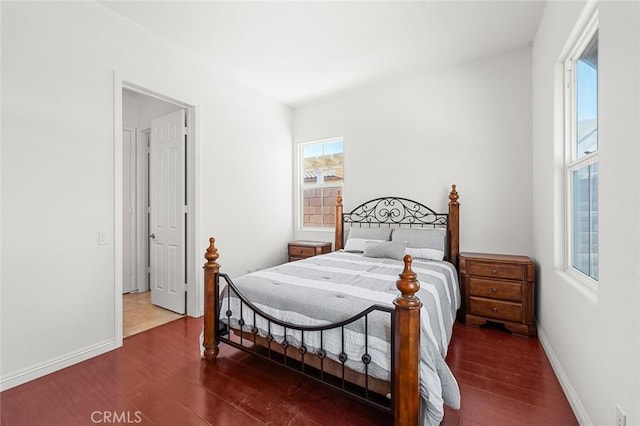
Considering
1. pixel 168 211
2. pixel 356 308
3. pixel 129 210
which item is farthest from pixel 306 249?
pixel 129 210

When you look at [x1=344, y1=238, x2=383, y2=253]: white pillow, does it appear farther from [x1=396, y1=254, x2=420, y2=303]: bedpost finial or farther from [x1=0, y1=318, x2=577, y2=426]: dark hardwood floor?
[x1=396, y1=254, x2=420, y2=303]: bedpost finial

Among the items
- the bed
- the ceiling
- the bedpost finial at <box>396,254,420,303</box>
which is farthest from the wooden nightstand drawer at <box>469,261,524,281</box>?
the ceiling

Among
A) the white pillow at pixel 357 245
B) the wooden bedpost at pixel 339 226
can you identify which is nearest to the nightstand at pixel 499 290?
the white pillow at pixel 357 245

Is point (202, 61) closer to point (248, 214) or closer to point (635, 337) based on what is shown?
point (248, 214)

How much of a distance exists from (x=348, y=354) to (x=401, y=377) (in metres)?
0.35

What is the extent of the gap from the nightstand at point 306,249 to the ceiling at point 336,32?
2301mm

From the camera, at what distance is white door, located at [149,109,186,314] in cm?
328

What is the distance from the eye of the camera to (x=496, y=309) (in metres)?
2.83

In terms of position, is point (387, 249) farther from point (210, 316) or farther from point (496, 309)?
point (210, 316)

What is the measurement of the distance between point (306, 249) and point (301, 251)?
10cm

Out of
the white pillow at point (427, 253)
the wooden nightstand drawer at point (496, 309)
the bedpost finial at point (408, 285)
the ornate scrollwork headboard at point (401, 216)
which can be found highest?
the ornate scrollwork headboard at point (401, 216)

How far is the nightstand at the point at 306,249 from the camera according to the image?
4145 millimetres

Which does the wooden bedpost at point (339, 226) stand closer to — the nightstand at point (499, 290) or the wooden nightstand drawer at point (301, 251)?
the wooden nightstand drawer at point (301, 251)

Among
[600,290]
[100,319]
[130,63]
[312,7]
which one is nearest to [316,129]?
[312,7]
